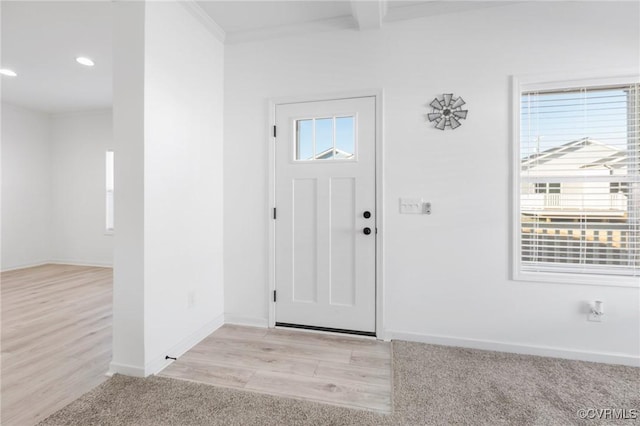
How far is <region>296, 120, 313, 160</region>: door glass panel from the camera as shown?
2.73m

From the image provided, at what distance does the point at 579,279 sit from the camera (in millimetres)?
2230

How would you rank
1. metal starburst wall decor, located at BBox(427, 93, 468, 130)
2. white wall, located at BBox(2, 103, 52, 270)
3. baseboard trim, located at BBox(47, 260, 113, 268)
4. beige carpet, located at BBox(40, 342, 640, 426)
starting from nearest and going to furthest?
beige carpet, located at BBox(40, 342, 640, 426) < metal starburst wall decor, located at BBox(427, 93, 468, 130) < white wall, located at BBox(2, 103, 52, 270) < baseboard trim, located at BBox(47, 260, 113, 268)

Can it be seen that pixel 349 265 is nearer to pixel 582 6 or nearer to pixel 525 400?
pixel 525 400

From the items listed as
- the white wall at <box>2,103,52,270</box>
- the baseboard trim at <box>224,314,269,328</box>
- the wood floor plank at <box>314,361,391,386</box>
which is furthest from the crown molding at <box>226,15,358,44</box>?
the white wall at <box>2,103,52,270</box>

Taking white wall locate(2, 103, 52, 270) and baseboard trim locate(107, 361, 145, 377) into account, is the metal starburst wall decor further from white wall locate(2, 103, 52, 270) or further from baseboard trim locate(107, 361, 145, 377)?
white wall locate(2, 103, 52, 270)

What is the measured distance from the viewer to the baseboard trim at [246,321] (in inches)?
112

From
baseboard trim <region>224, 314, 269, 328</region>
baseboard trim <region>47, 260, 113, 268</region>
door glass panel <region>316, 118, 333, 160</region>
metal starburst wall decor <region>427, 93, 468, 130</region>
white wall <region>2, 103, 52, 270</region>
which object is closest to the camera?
metal starburst wall decor <region>427, 93, 468, 130</region>

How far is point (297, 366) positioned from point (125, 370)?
3.81 feet

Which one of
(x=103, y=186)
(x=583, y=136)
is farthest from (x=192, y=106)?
(x=103, y=186)

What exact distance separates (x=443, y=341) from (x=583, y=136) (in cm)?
192

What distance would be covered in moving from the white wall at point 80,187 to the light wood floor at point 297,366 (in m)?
4.11

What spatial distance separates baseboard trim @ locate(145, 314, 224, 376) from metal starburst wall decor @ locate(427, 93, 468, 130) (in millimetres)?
2620

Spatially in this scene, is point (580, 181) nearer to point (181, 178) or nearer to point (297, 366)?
point (297, 366)

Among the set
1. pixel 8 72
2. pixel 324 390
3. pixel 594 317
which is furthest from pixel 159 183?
pixel 8 72
